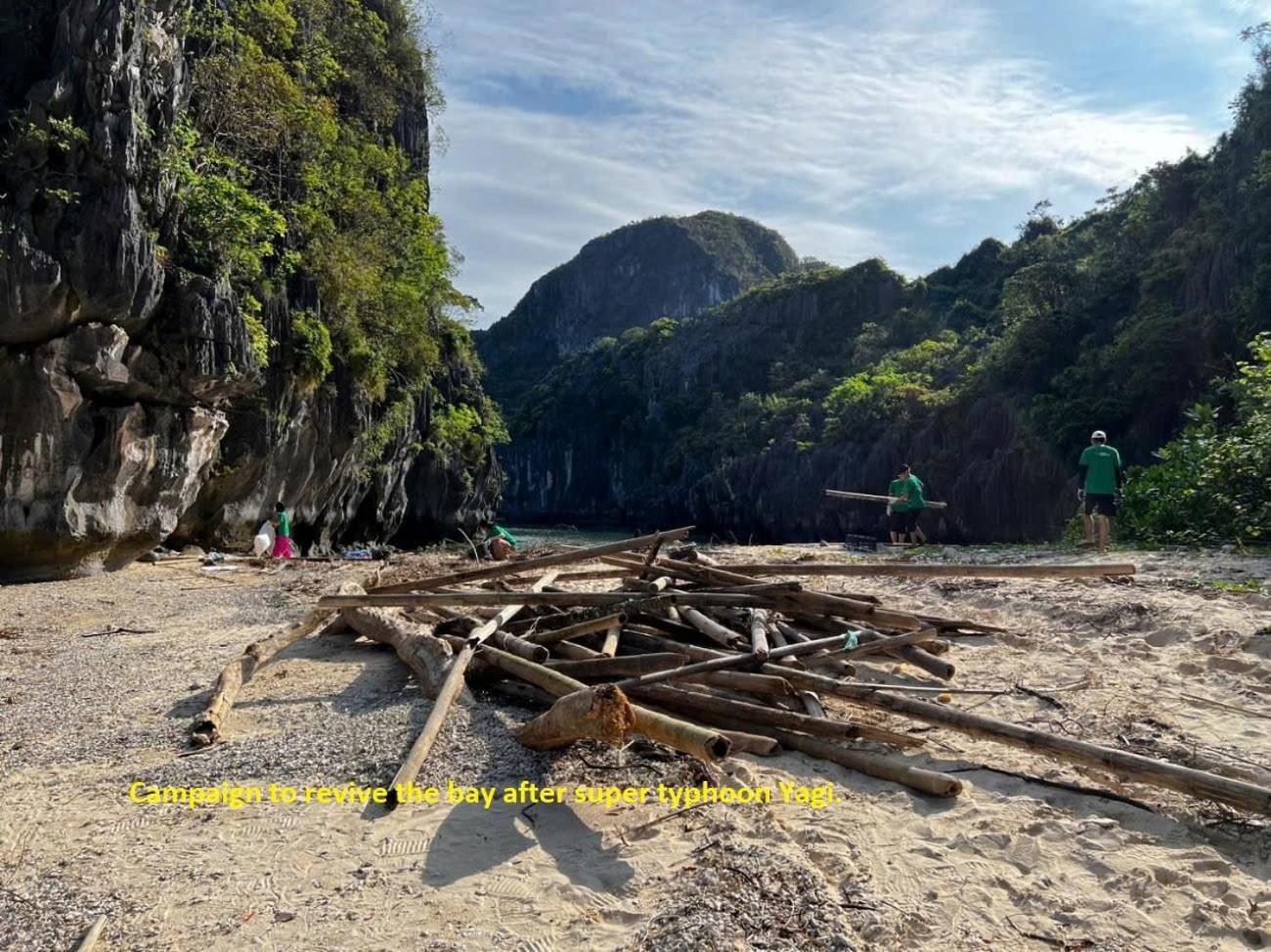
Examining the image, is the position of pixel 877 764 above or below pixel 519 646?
below

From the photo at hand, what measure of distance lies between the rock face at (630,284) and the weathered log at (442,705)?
118970mm

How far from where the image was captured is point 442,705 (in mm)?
4551

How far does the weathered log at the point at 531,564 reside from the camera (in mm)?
7602

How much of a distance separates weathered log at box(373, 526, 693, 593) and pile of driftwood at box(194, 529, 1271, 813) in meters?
0.02

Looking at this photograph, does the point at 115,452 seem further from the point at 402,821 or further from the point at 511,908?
the point at 511,908

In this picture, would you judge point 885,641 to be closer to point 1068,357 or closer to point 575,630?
point 575,630

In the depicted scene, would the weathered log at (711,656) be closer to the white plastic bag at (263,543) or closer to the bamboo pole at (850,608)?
the bamboo pole at (850,608)

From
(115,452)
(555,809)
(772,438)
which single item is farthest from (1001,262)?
(555,809)

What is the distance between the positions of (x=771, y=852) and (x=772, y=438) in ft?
179

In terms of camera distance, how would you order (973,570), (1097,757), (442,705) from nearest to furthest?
1. (1097,757)
2. (442,705)
3. (973,570)

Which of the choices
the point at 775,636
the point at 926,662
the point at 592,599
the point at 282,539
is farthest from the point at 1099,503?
the point at 282,539

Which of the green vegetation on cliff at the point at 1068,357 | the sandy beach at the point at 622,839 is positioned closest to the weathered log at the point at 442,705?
the sandy beach at the point at 622,839

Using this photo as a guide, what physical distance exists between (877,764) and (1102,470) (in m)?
9.74

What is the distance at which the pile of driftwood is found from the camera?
3.86 metres
